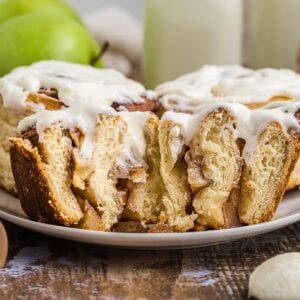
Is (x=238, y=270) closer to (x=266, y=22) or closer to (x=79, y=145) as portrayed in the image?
(x=79, y=145)

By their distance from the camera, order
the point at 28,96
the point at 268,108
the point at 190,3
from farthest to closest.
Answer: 1. the point at 190,3
2. the point at 28,96
3. the point at 268,108

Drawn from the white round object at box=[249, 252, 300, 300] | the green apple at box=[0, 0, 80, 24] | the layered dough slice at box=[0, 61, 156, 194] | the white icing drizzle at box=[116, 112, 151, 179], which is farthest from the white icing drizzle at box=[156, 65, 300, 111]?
the green apple at box=[0, 0, 80, 24]

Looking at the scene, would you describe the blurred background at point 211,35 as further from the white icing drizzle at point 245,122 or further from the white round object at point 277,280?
the white round object at point 277,280

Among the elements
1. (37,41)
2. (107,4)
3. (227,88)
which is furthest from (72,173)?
(107,4)

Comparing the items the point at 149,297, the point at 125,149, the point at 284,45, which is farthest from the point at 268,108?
the point at 284,45

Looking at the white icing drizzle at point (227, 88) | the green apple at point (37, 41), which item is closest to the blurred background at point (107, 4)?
the green apple at point (37, 41)

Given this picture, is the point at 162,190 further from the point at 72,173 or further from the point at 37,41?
the point at 37,41
